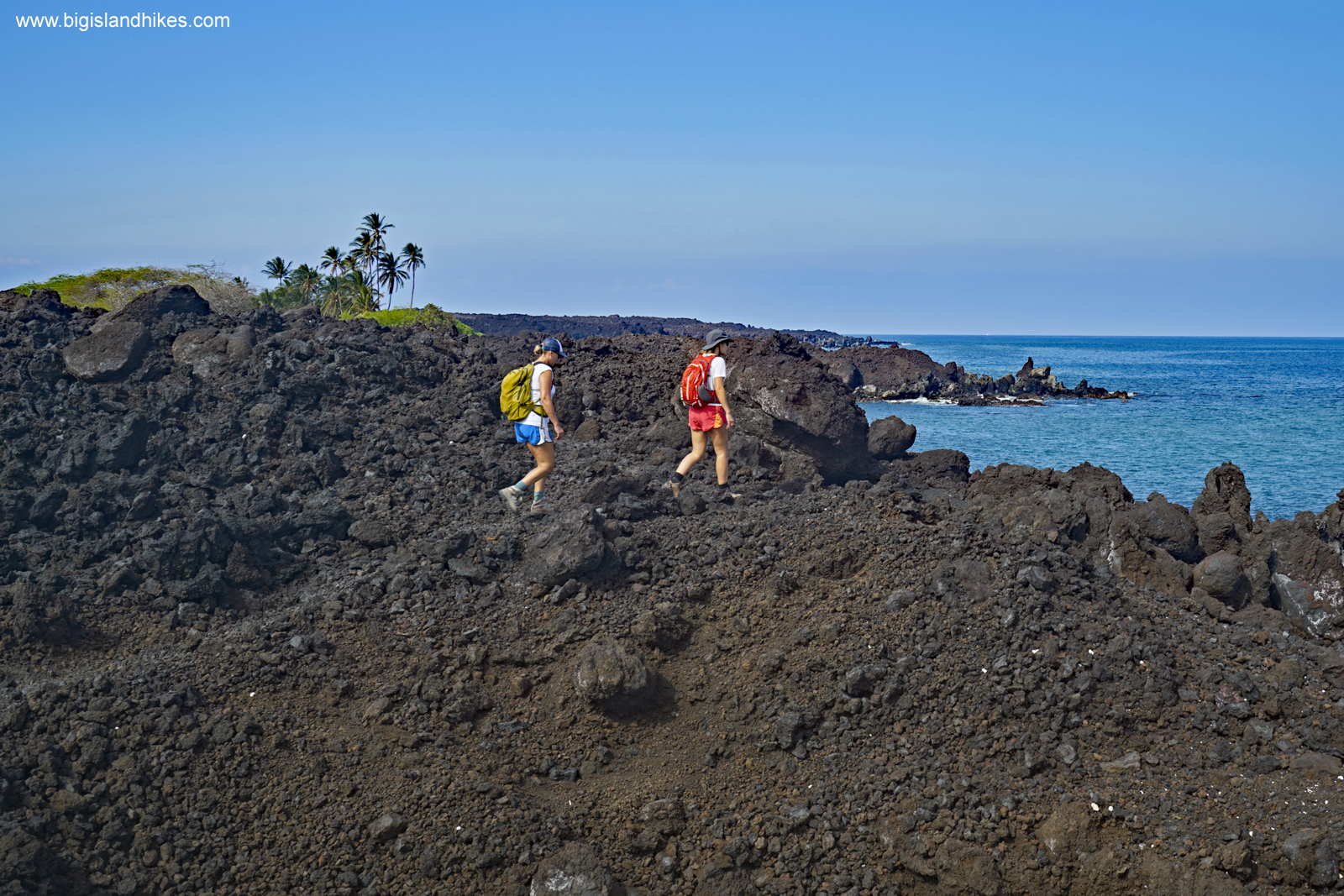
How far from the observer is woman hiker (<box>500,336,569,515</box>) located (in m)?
10.2

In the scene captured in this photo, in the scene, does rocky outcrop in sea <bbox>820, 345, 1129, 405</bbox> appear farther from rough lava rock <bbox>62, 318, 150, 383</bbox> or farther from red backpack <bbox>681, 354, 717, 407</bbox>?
red backpack <bbox>681, 354, 717, 407</bbox>

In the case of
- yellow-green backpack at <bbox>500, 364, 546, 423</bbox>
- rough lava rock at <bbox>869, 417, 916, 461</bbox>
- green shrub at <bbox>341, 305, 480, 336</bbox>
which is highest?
green shrub at <bbox>341, 305, 480, 336</bbox>

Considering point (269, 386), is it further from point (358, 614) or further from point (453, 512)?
point (358, 614)

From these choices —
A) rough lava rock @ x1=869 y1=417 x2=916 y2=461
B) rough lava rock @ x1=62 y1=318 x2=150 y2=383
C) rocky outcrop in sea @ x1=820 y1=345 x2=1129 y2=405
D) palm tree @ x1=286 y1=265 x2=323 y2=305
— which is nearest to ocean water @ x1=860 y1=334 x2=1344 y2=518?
rocky outcrop in sea @ x1=820 y1=345 x2=1129 y2=405

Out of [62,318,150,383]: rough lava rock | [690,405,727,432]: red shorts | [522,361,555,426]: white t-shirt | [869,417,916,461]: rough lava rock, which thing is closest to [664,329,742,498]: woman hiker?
[690,405,727,432]: red shorts

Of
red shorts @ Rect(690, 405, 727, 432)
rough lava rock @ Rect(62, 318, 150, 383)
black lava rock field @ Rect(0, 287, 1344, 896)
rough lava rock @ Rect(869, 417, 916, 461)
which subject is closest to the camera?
black lava rock field @ Rect(0, 287, 1344, 896)

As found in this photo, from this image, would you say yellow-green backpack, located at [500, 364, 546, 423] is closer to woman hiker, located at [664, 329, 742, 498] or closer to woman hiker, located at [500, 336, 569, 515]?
woman hiker, located at [500, 336, 569, 515]

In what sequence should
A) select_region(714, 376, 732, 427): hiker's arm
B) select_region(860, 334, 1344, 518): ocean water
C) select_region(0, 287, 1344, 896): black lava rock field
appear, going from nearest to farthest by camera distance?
select_region(0, 287, 1344, 896): black lava rock field
select_region(714, 376, 732, 427): hiker's arm
select_region(860, 334, 1344, 518): ocean water

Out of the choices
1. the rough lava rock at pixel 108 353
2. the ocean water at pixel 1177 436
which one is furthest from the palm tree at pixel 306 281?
the rough lava rock at pixel 108 353

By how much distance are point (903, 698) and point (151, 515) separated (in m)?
8.36

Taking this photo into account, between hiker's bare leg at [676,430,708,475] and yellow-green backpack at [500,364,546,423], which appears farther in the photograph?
hiker's bare leg at [676,430,708,475]

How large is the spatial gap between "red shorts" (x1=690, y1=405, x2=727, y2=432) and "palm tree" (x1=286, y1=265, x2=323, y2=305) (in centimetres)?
6079

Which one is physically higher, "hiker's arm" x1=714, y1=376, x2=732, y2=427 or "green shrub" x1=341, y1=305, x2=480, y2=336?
"green shrub" x1=341, y1=305, x2=480, y2=336

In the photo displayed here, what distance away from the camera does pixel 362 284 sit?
2312 inches
